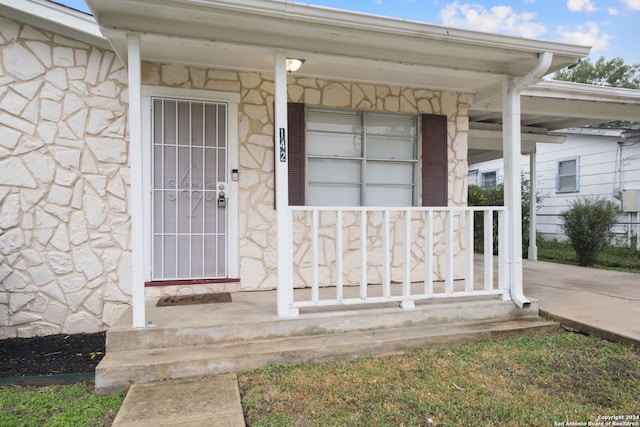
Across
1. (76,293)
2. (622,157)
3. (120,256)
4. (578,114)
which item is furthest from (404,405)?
(622,157)

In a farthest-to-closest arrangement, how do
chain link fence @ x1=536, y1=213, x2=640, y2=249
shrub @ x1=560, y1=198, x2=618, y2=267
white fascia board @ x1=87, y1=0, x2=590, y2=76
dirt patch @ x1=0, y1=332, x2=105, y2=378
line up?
chain link fence @ x1=536, y1=213, x2=640, y2=249 → shrub @ x1=560, y1=198, x2=618, y2=267 → dirt patch @ x1=0, y1=332, x2=105, y2=378 → white fascia board @ x1=87, y1=0, x2=590, y2=76

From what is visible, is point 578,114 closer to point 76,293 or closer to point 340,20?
point 340,20

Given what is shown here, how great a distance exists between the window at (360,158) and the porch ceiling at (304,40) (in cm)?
66

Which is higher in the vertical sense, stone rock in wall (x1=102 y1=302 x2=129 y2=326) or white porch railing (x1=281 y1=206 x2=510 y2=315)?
white porch railing (x1=281 y1=206 x2=510 y2=315)

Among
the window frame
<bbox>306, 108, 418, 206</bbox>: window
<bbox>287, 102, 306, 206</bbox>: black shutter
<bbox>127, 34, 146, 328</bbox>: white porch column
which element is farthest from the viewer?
the window frame

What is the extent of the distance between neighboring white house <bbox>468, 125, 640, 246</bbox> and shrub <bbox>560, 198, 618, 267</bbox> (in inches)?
71.7

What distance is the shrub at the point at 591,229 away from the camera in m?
6.75

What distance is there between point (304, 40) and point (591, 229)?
21.1ft

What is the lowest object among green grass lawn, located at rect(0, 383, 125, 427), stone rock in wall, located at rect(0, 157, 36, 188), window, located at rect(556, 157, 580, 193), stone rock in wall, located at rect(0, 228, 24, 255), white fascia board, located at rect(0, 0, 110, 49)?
green grass lawn, located at rect(0, 383, 125, 427)

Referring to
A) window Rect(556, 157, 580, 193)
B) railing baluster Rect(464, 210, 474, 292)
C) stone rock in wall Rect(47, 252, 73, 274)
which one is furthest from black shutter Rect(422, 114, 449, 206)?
window Rect(556, 157, 580, 193)

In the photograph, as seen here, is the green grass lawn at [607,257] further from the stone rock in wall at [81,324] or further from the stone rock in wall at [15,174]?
the stone rock in wall at [15,174]

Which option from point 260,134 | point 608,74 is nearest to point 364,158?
point 260,134

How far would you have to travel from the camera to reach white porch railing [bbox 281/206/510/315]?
326 cm

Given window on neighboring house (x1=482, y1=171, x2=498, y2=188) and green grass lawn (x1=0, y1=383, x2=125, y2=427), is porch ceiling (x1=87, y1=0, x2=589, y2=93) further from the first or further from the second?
window on neighboring house (x1=482, y1=171, x2=498, y2=188)
